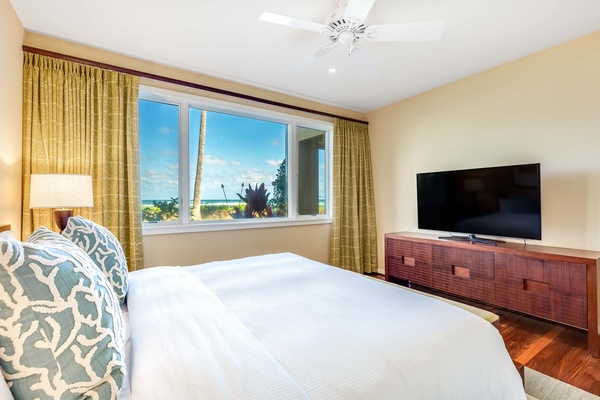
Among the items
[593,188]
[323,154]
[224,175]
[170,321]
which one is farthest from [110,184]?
[593,188]

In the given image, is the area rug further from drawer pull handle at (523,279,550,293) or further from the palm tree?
the palm tree

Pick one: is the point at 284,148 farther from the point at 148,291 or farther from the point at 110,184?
the point at 148,291

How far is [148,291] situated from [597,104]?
11.8 ft

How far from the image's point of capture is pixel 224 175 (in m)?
3.34

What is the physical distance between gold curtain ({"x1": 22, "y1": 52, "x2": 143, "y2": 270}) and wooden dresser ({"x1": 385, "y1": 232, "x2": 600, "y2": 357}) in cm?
290

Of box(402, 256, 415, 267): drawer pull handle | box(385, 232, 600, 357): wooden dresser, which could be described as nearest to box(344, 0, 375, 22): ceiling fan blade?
box(385, 232, 600, 357): wooden dresser

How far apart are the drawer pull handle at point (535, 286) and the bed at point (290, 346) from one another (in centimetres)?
152

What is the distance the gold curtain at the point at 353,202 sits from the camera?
3.90 metres

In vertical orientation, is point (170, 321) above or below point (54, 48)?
below

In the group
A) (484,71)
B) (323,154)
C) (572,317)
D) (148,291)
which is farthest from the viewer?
(323,154)

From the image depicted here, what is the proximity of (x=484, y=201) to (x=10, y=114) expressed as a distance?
3.95 meters

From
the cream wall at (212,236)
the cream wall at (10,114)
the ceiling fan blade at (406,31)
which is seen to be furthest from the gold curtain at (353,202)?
the cream wall at (10,114)

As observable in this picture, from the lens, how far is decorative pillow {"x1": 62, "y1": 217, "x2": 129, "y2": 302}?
1357 mm

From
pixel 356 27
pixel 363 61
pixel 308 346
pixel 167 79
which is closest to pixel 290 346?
pixel 308 346
